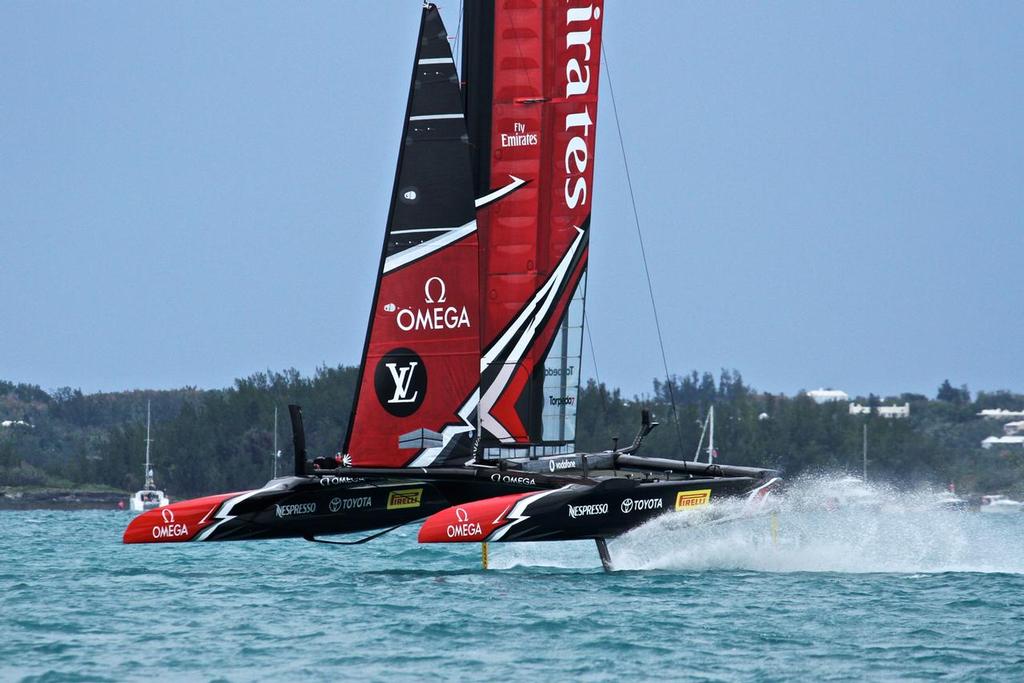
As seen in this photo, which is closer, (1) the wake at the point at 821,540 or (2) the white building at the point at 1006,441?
(1) the wake at the point at 821,540

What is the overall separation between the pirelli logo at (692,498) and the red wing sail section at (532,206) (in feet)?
8.96

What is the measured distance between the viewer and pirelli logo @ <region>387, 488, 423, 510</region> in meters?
17.4

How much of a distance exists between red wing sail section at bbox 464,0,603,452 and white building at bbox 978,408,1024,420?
8490cm

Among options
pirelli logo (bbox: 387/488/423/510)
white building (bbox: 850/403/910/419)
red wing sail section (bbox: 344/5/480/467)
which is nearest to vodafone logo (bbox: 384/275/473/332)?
red wing sail section (bbox: 344/5/480/467)

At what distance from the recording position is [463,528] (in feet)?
51.4

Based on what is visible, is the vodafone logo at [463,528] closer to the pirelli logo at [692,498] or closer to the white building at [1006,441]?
the pirelli logo at [692,498]

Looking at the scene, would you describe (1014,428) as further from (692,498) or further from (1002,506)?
(692,498)

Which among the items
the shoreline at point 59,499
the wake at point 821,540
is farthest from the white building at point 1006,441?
the wake at point 821,540

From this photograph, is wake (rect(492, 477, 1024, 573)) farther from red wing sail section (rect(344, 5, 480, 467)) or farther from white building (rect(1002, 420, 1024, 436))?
white building (rect(1002, 420, 1024, 436))

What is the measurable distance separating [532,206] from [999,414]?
9045 cm

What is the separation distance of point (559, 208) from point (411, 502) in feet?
13.9

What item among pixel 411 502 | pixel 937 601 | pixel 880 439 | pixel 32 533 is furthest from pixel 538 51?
pixel 880 439

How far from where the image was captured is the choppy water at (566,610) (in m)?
11.0

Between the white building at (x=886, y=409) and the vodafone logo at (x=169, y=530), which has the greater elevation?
the white building at (x=886, y=409)
